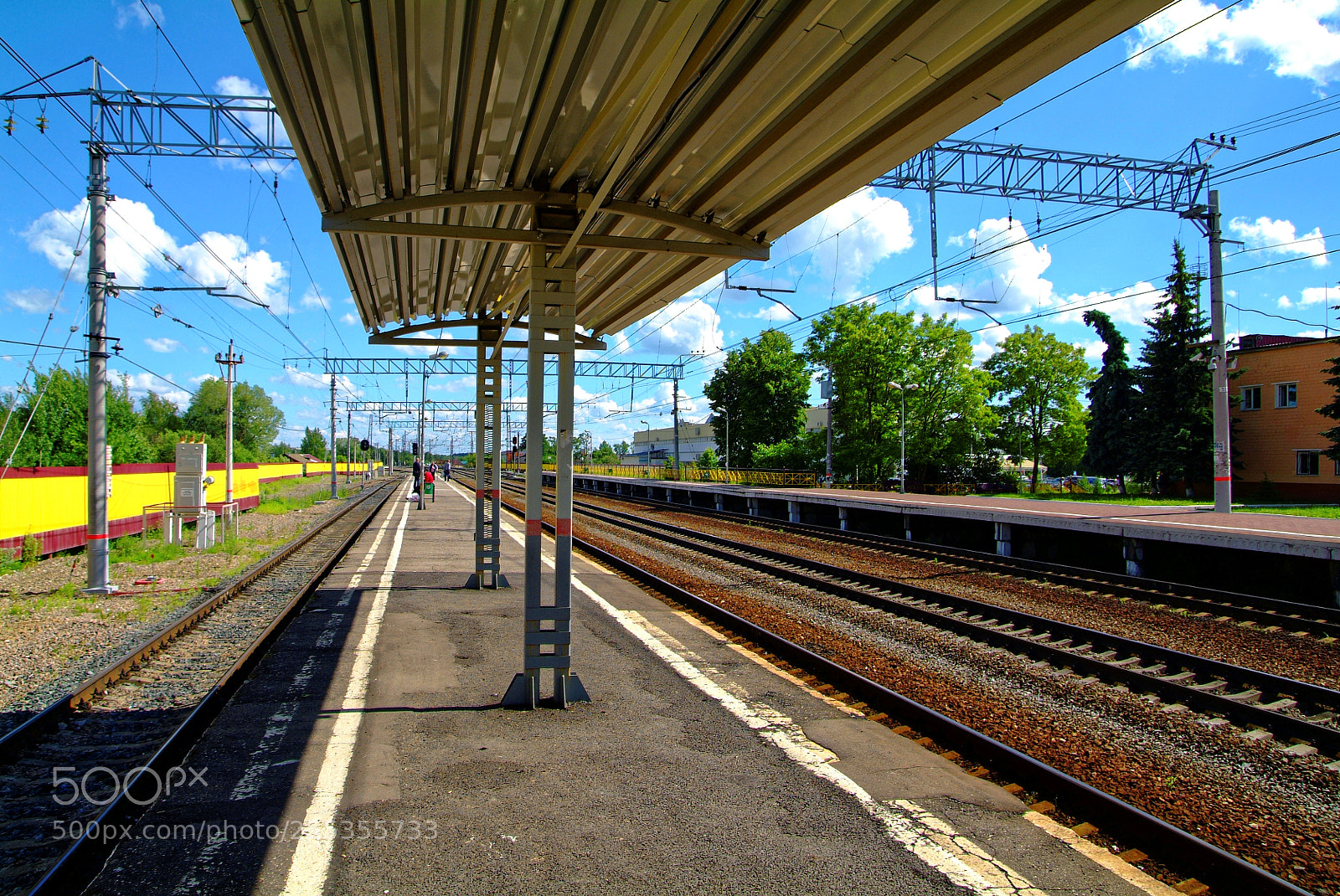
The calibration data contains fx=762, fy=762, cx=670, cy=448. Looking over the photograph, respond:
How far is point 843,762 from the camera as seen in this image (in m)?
4.90

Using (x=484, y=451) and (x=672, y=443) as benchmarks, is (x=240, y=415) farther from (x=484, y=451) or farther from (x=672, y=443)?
(x=484, y=451)

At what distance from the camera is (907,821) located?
4082mm

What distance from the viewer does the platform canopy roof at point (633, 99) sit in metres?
3.45

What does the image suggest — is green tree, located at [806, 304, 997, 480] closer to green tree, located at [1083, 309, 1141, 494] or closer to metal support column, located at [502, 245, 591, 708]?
green tree, located at [1083, 309, 1141, 494]

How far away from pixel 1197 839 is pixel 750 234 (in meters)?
4.79

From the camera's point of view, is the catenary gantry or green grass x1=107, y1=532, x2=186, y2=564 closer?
the catenary gantry

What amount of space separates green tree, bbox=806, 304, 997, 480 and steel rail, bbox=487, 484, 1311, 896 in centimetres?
3933

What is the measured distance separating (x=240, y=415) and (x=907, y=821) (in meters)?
95.6

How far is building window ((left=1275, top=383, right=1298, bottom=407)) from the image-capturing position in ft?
118

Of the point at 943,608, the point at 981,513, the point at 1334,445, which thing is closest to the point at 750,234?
the point at 943,608

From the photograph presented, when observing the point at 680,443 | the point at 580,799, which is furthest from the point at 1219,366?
the point at 680,443

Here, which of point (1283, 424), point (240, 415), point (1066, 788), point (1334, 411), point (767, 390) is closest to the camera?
point (1066, 788)

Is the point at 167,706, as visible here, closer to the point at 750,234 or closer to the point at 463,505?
the point at 750,234

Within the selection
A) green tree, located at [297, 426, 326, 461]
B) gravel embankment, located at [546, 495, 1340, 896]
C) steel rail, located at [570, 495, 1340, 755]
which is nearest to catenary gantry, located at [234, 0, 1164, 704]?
gravel embankment, located at [546, 495, 1340, 896]
